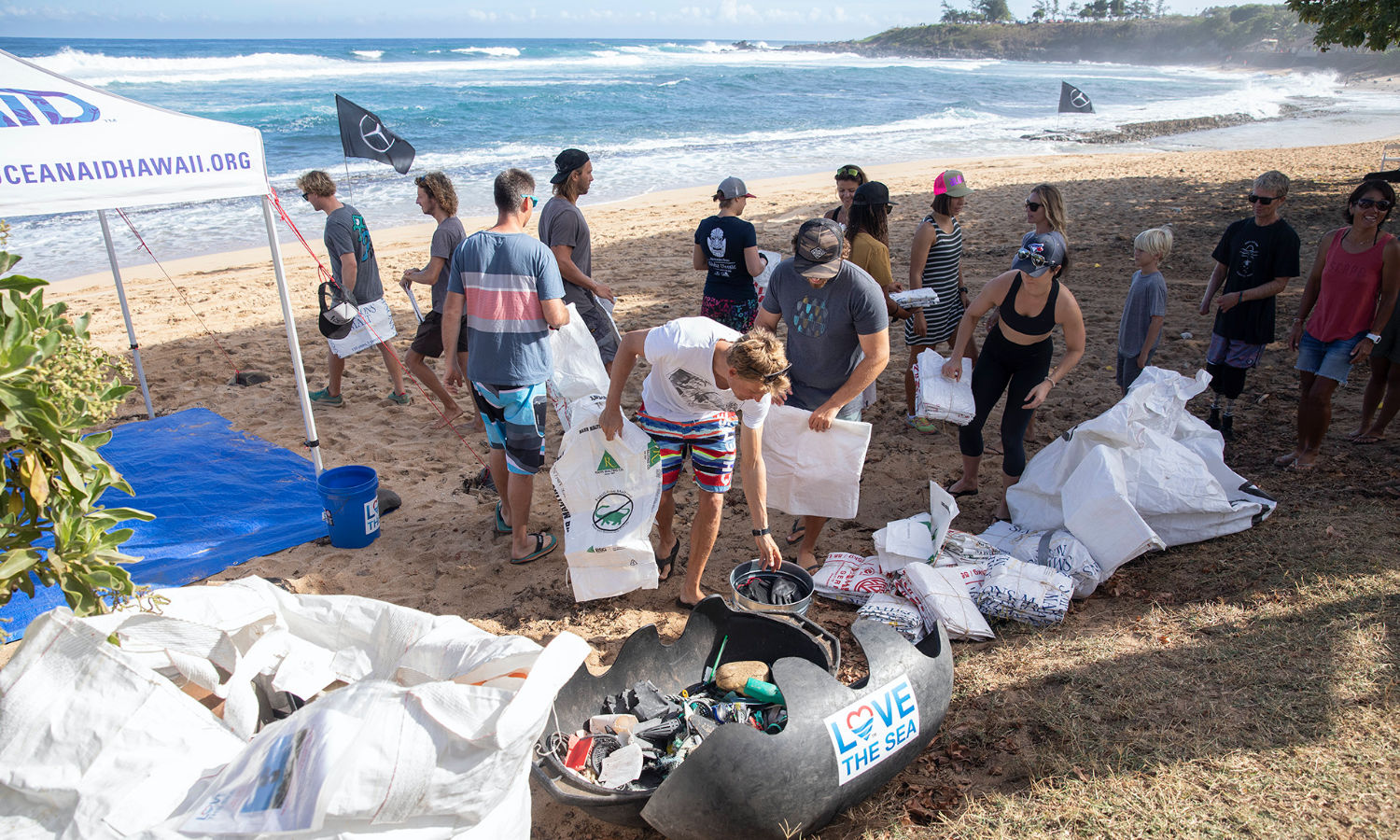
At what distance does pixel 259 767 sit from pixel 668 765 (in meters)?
1.29

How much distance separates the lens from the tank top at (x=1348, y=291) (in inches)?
180

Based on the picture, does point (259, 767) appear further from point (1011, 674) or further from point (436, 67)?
point (436, 67)

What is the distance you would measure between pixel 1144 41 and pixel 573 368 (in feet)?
319

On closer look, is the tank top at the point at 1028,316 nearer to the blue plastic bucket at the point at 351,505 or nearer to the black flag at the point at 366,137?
the blue plastic bucket at the point at 351,505

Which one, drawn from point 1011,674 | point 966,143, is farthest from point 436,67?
point 1011,674

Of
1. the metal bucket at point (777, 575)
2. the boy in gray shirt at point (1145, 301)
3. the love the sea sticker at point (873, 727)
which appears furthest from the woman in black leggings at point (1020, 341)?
the love the sea sticker at point (873, 727)

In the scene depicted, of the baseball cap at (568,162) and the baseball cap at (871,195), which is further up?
the baseball cap at (568,162)

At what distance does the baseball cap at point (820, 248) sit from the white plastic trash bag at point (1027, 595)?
1.63m

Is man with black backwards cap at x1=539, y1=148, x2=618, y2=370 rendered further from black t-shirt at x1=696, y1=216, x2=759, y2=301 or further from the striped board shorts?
the striped board shorts

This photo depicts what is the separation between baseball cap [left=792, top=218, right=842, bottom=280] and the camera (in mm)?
3648

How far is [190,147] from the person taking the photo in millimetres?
3918

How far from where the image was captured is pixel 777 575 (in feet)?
11.7

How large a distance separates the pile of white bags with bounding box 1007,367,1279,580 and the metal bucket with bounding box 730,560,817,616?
149 cm

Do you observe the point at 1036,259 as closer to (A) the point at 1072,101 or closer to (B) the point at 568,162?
→ (B) the point at 568,162
